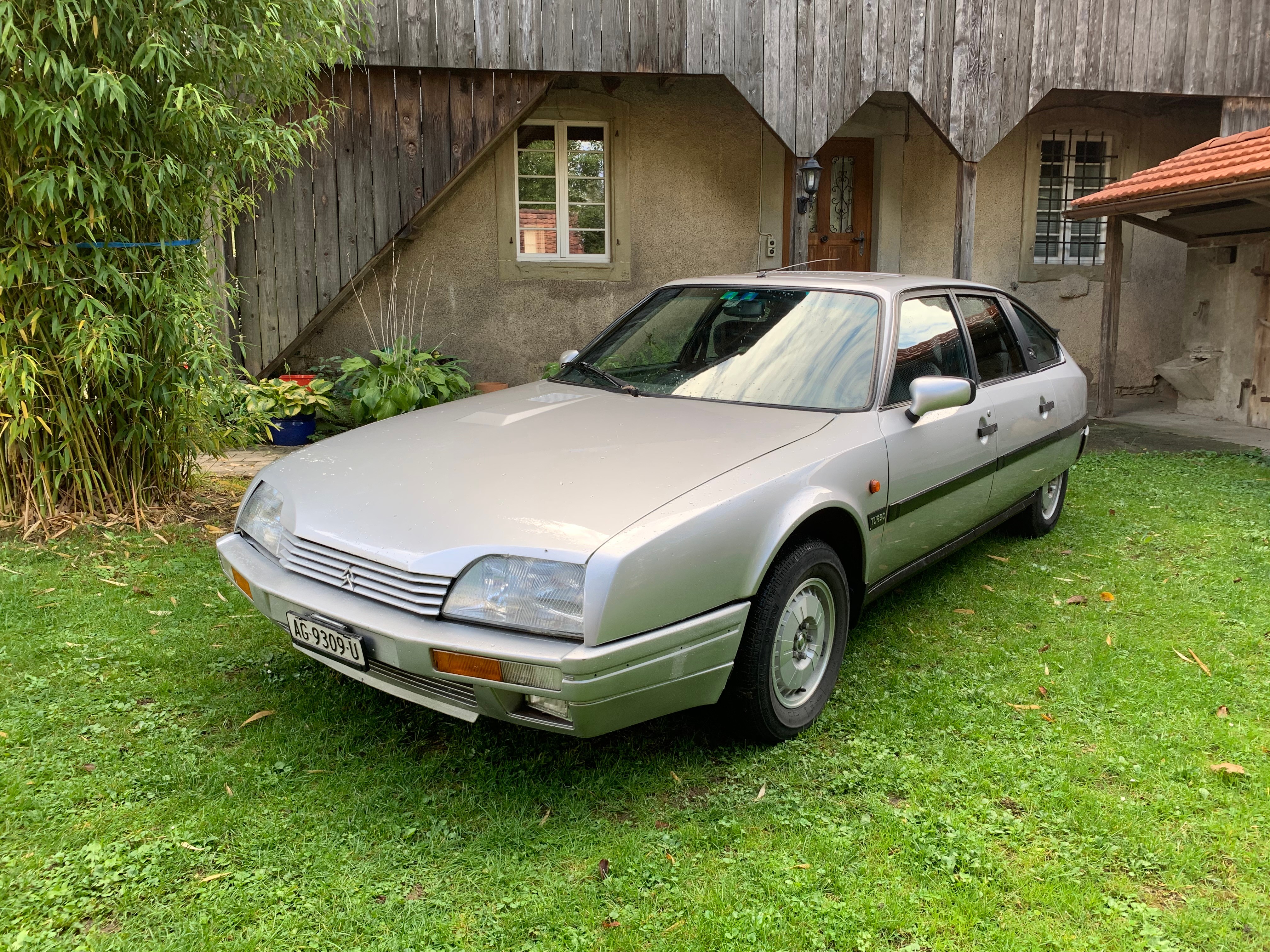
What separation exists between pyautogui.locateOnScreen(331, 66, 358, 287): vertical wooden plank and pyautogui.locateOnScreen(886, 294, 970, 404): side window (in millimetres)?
5625

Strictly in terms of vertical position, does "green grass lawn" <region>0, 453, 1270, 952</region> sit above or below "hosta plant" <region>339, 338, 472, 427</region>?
below

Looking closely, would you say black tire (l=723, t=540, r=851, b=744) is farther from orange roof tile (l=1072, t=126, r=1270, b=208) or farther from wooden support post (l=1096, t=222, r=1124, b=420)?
wooden support post (l=1096, t=222, r=1124, b=420)

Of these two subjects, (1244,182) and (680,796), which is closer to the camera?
(680,796)

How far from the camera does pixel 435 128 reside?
7973 millimetres

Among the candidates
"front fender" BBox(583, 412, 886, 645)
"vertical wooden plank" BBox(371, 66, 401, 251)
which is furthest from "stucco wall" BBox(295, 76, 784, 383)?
"front fender" BBox(583, 412, 886, 645)

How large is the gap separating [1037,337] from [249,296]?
21.1 feet

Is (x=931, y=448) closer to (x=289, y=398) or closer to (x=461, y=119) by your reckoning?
(x=289, y=398)

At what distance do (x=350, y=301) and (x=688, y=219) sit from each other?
3590 mm

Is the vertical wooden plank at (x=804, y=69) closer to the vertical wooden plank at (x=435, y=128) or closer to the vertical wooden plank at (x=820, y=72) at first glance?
the vertical wooden plank at (x=820, y=72)

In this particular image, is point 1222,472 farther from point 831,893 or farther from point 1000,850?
point 831,893

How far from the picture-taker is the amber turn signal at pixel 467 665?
225cm

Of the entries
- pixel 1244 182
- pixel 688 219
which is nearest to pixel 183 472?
pixel 688 219

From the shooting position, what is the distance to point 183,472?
5.42 metres

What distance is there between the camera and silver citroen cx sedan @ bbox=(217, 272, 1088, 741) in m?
2.31
